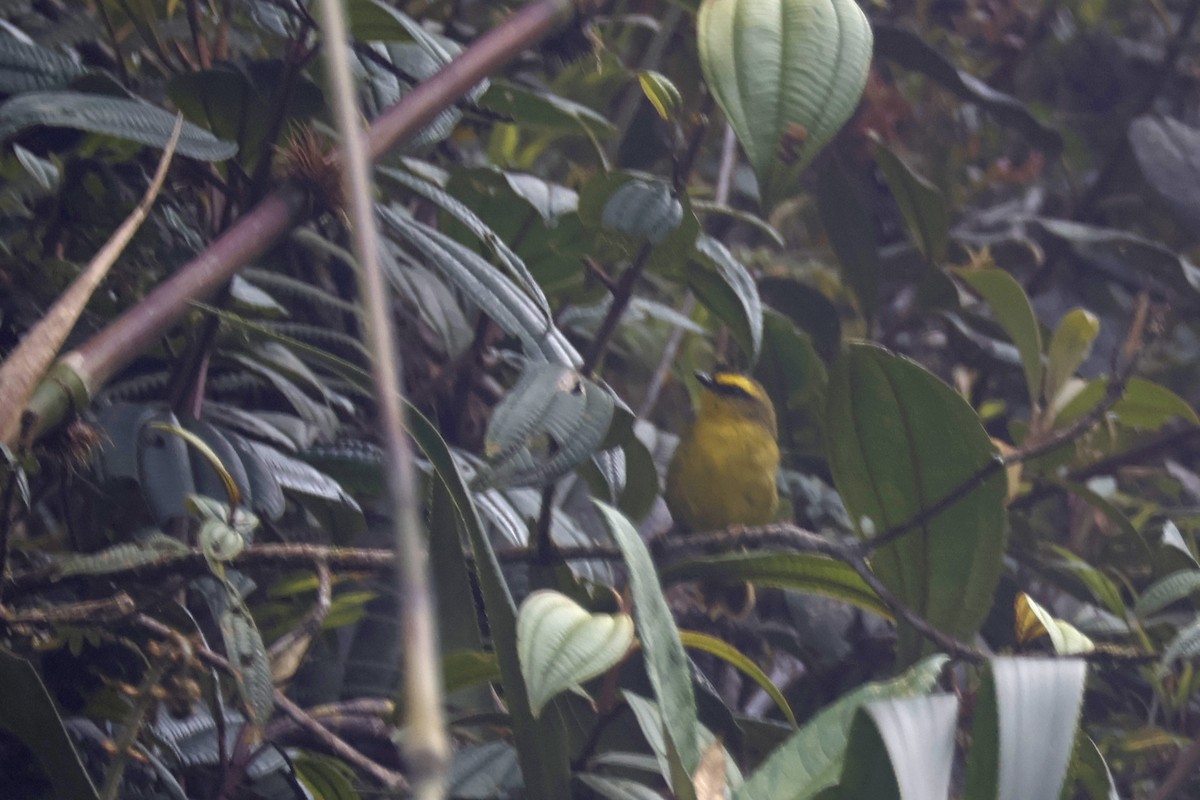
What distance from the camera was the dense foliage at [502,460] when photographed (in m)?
0.78

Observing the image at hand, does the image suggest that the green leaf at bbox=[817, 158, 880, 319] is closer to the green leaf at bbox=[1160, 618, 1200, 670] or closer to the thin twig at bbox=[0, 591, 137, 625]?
the green leaf at bbox=[1160, 618, 1200, 670]

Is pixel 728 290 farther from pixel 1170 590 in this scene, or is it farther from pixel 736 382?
pixel 736 382

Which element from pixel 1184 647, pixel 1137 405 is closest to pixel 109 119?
pixel 1184 647

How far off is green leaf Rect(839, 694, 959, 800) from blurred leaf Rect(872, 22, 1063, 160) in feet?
4.05

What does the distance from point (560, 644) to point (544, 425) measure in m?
0.20

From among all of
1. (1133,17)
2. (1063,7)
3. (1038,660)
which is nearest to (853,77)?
(1038,660)

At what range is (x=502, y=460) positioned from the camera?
819mm

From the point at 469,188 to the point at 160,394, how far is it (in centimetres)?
41

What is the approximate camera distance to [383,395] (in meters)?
0.24

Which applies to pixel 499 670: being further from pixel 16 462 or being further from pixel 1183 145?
pixel 1183 145

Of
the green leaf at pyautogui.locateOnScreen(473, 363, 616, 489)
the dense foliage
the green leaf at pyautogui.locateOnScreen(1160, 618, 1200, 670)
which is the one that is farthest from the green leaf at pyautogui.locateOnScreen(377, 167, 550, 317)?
the green leaf at pyautogui.locateOnScreen(1160, 618, 1200, 670)

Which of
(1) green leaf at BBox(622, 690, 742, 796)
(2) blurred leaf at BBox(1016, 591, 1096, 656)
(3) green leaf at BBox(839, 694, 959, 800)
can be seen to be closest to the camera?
(3) green leaf at BBox(839, 694, 959, 800)

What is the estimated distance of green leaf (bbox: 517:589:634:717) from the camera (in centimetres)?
67

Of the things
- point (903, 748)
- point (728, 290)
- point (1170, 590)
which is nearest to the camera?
point (903, 748)
